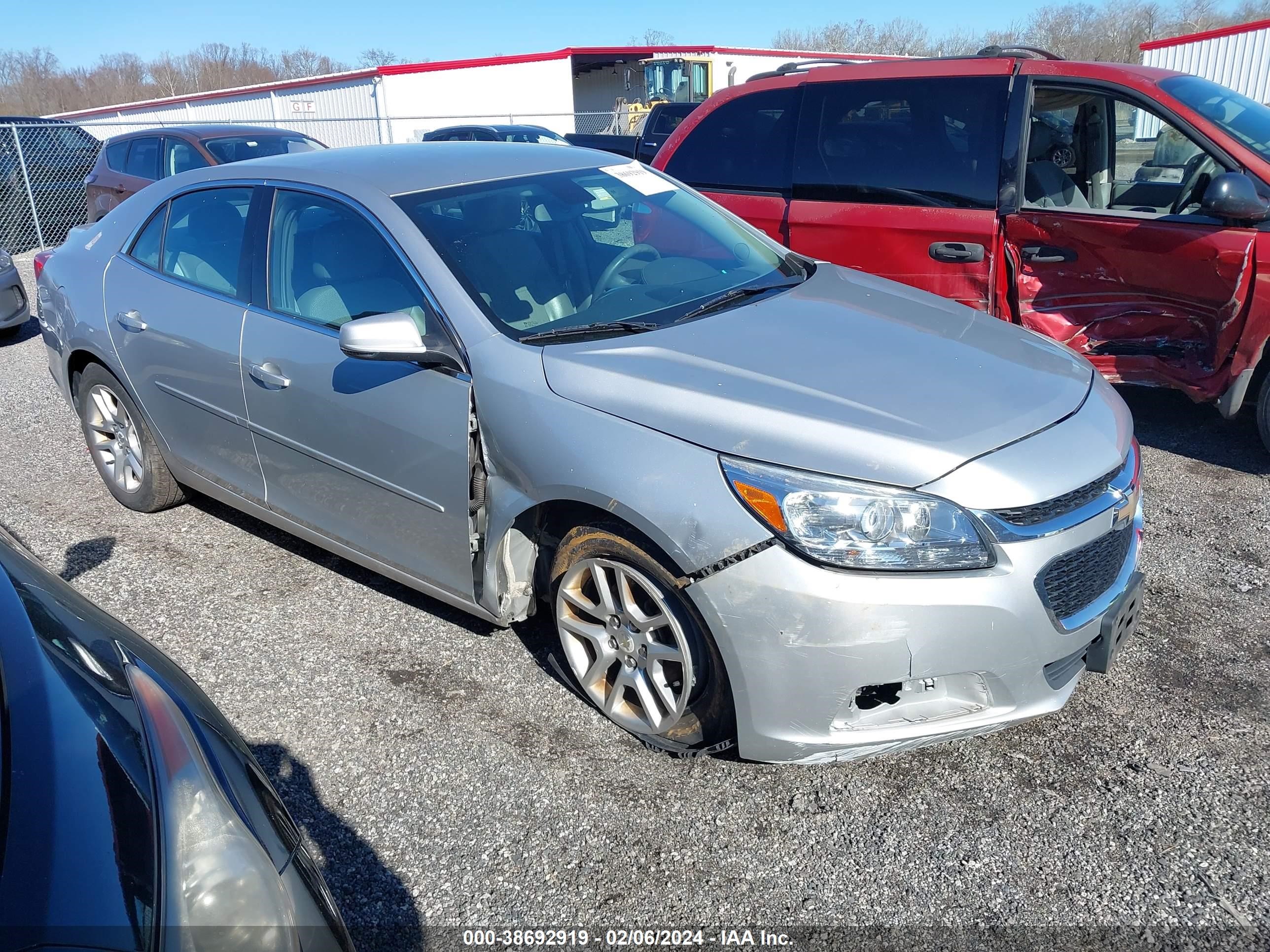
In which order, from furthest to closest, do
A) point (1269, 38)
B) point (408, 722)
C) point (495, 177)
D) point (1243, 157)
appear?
point (1269, 38) < point (1243, 157) < point (495, 177) < point (408, 722)

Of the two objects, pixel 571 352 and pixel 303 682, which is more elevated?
pixel 571 352

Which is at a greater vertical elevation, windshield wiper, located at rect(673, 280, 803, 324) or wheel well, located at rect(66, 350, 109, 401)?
windshield wiper, located at rect(673, 280, 803, 324)

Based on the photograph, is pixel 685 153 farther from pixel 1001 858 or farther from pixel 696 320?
pixel 1001 858

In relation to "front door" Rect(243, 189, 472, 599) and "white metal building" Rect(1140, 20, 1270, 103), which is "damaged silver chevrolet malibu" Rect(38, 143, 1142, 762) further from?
"white metal building" Rect(1140, 20, 1270, 103)

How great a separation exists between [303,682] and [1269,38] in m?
→ 28.2

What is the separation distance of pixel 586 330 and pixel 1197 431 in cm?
393

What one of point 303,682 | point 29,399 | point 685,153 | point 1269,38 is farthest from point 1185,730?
point 1269,38

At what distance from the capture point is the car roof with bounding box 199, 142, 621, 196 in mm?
3529

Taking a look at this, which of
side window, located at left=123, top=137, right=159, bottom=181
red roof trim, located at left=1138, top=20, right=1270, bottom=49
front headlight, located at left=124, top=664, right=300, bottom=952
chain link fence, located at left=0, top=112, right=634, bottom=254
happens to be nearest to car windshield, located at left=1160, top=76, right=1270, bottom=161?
front headlight, located at left=124, top=664, right=300, bottom=952

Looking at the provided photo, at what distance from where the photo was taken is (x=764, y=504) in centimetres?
246

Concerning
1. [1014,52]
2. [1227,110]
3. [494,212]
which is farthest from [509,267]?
[1227,110]

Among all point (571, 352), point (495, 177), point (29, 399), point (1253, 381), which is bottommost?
point (29, 399)

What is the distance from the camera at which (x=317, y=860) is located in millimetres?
2572

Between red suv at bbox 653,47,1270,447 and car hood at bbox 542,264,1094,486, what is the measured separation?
70.8 inches
